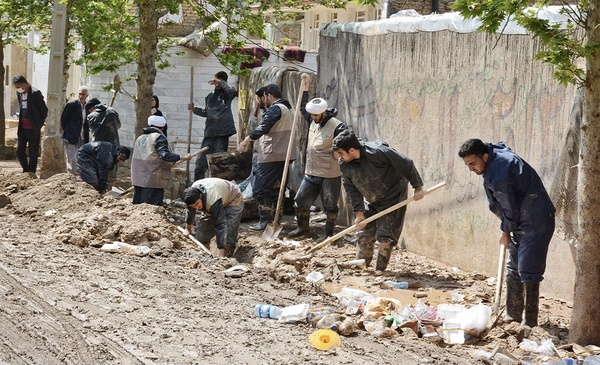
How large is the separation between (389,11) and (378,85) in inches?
348

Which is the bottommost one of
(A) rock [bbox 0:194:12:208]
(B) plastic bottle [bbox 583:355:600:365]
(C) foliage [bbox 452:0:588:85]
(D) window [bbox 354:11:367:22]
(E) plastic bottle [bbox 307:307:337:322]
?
(B) plastic bottle [bbox 583:355:600:365]

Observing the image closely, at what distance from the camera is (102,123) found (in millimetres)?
16484

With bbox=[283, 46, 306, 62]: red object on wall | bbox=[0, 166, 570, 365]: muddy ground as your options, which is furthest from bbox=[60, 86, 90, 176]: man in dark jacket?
bbox=[283, 46, 306, 62]: red object on wall

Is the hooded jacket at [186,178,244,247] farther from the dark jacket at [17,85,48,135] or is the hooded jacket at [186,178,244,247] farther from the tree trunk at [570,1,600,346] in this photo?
the dark jacket at [17,85,48,135]

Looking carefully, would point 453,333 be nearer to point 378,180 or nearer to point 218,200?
point 378,180

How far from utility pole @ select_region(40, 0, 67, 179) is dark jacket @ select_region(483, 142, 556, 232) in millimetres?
9588

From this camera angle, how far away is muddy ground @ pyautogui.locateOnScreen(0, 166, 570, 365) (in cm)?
735

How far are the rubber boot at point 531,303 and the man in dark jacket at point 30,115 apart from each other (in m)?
11.1

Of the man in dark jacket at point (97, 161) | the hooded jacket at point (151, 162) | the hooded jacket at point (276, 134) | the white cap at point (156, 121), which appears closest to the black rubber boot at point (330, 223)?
the hooded jacket at point (276, 134)

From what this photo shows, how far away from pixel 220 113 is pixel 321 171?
11.3ft

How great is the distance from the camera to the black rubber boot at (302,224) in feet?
44.1

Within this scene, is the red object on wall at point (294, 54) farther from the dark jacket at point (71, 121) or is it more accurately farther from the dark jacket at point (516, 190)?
the dark jacket at point (516, 190)

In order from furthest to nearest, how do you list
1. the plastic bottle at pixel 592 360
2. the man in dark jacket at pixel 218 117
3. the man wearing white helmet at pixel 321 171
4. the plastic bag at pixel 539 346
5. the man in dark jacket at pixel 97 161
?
the man in dark jacket at pixel 218 117 < the man in dark jacket at pixel 97 161 < the man wearing white helmet at pixel 321 171 < the plastic bag at pixel 539 346 < the plastic bottle at pixel 592 360

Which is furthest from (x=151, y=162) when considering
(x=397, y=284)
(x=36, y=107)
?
(x=36, y=107)
